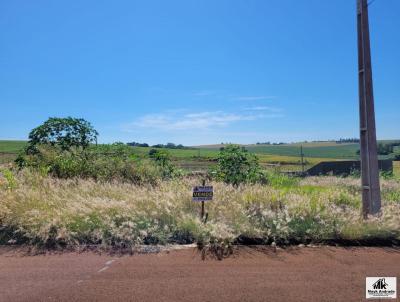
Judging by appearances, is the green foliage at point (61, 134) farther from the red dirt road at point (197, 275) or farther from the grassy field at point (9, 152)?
the red dirt road at point (197, 275)

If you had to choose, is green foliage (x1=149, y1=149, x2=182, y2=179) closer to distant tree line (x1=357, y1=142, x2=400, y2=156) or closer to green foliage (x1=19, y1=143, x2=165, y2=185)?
green foliage (x1=19, y1=143, x2=165, y2=185)

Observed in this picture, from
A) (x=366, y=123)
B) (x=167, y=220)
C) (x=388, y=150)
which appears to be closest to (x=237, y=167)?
(x=366, y=123)

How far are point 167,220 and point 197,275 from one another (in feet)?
6.46

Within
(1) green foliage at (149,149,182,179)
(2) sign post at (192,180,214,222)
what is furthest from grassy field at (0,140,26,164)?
(2) sign post at (192,180,214,222)

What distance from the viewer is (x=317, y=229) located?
6.21 m

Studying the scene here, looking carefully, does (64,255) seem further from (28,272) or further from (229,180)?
(229,180)

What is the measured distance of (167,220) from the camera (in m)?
6.56

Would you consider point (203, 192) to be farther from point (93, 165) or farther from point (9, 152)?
point (9, 152)

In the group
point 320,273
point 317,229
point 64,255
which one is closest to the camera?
point 320,273

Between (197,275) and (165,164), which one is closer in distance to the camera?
(197,275)

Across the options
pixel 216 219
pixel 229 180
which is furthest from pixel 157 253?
pixel 229 180

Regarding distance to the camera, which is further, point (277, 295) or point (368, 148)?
point (368, 148)

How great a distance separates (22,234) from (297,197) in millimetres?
5431

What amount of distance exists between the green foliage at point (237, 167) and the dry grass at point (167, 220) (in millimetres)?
2979
